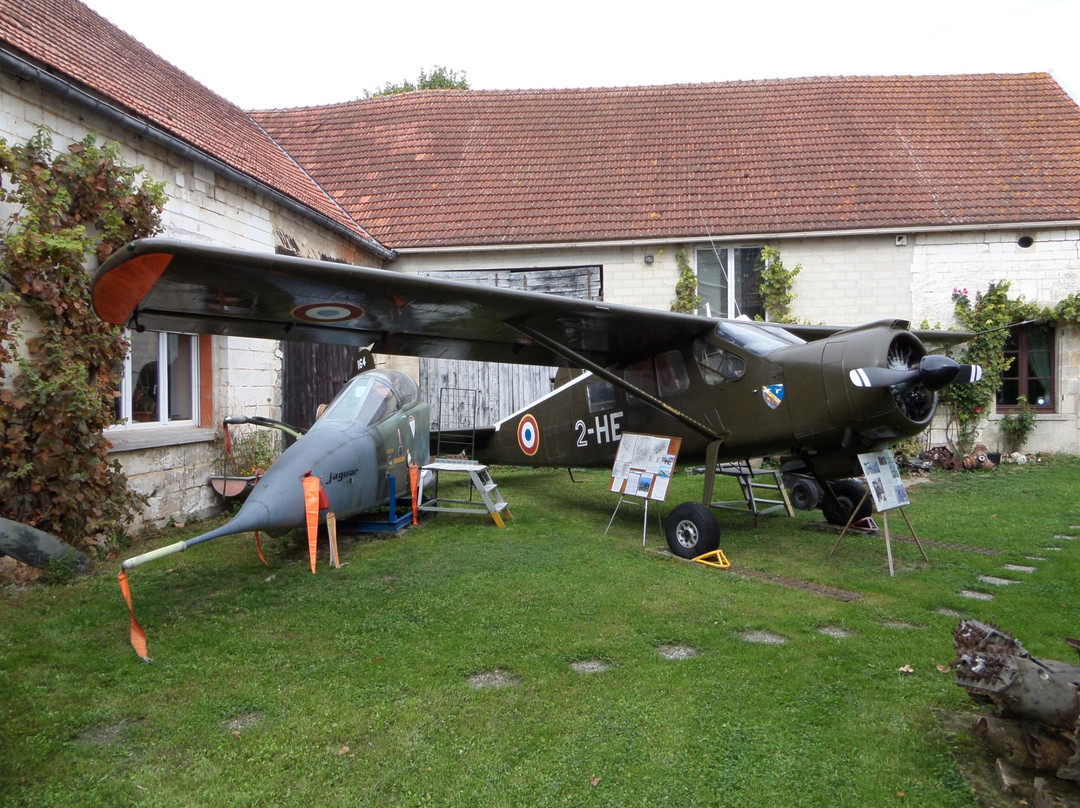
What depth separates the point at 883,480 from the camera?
21.5ft

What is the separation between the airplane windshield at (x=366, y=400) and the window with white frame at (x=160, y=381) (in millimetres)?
2353

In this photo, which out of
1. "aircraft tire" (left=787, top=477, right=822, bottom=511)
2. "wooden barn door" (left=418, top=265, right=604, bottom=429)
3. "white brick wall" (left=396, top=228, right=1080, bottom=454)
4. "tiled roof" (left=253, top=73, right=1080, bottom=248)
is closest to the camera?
→ "aircraft tire" (left=787, top=477, right=822, bottom=511)

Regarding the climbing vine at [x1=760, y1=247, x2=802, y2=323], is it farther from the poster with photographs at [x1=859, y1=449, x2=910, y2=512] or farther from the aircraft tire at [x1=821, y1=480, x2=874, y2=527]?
the poster with photographs at [x1=859, y1=449, x2=910, y2=512]

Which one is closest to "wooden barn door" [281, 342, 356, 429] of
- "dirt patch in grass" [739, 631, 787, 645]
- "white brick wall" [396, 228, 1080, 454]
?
"white brick wall" [396, 228, 1080, 454]

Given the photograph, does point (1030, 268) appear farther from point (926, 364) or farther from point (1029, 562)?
point (926, 364)

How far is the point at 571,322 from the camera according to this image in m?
7.46

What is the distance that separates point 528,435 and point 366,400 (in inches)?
117

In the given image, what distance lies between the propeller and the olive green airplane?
2cm

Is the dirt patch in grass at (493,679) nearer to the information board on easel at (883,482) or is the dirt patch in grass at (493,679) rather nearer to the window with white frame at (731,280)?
the information board on easel at (883,482)

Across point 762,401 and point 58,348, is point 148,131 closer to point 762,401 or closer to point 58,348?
point 58,348

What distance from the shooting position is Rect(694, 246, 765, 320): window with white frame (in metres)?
14.6

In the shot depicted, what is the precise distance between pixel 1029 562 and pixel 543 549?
4.62 m

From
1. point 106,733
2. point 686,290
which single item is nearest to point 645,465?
point 106,733

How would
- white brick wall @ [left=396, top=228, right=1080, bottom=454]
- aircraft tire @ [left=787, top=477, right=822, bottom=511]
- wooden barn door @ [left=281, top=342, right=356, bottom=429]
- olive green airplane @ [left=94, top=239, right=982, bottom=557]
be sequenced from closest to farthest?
olive green airplane @ [left=94, top=239, right=982, bottom=557] < aircraft tire @ [left=787, top=477, right=822, bottom=511] < wooden barn door @ [left=281, top=342, right=356, bottom=429] < white brick wall @ [left=396, top=228, right=1080, bottom=454]
